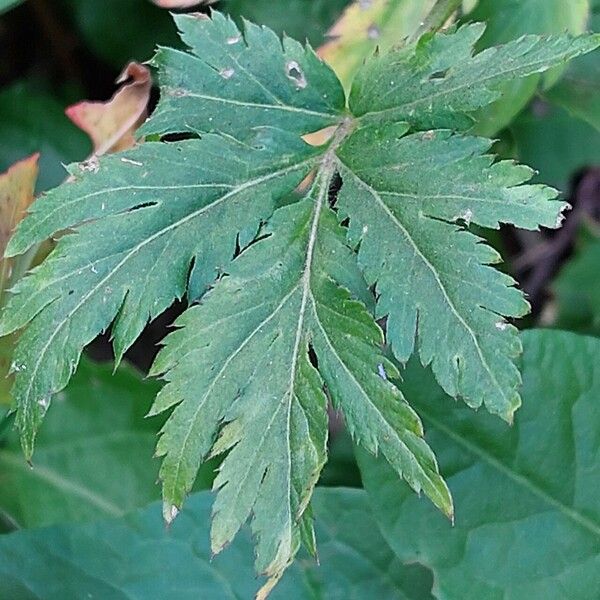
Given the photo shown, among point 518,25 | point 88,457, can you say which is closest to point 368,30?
point 518,25

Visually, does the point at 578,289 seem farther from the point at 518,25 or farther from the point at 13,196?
the point at 13,196

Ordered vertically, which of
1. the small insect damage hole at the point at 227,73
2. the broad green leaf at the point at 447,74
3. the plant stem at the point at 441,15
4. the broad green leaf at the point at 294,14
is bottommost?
the broad green leaf at the point at 294,14

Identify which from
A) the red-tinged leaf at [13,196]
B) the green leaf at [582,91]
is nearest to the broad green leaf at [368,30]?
the green leaf at [582,91]

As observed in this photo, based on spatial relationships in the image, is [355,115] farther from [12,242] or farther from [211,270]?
[12,242]

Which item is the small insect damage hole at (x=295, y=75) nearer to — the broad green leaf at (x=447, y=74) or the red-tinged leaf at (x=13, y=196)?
the broad green leaf at (x=447, y=74)

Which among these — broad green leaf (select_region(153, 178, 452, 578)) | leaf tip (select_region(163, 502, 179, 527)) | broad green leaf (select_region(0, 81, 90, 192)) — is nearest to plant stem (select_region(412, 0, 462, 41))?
broad green leaf (select_region(153, 178, 452, 578))

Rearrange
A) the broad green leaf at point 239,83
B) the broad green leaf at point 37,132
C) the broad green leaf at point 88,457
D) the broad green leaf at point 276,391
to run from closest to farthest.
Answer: the broad green leaf at point 276,391 → the broad green leaf at point 239,83 → the broad green leaf at point 88,457 → the broad green leaf at point 37,132
